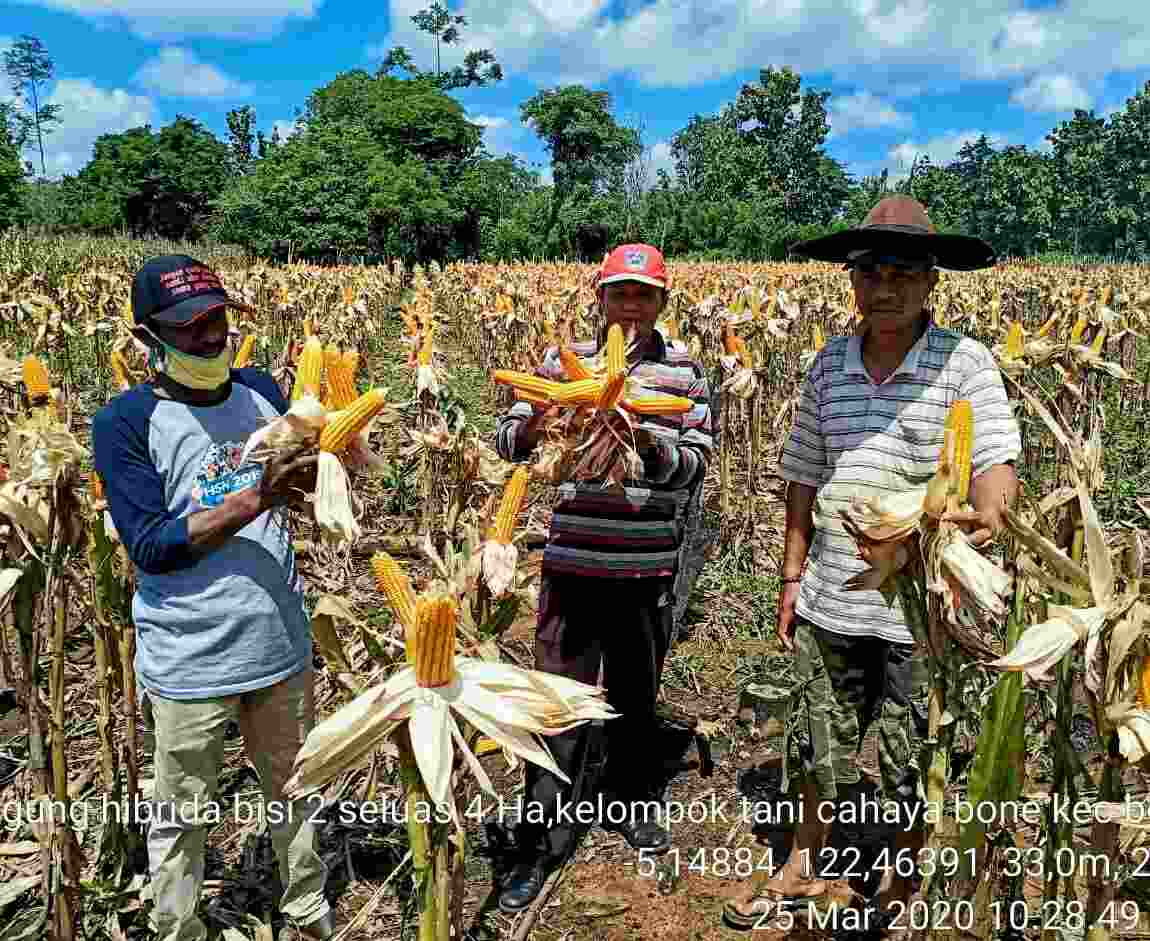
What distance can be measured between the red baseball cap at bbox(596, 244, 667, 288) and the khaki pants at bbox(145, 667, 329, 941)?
1.55 m

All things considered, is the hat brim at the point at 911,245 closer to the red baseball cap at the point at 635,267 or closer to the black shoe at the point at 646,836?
the red baseball cap at the point at 635,267

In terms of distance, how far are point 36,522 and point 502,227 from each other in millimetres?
45511

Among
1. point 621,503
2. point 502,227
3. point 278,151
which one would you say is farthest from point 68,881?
point 502,227

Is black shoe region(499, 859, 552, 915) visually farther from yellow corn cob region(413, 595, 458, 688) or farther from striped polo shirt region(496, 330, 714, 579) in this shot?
yellow corn cob region(413, 595, 458, 688)

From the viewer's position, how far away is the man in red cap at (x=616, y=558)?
9.28 feet

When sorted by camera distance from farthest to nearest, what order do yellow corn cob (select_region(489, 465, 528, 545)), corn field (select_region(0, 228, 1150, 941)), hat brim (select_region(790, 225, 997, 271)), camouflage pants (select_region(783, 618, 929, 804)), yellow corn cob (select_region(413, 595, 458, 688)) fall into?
camouflage pants (select_region(783, 618, 929, 804)), hat brim (select_region(790, 225, 997, 271)), yellow corn cob (select_region(489, 465, 528, 545)), corn field (select_region(0, 228, 1150, 941)), yellow corn cob (select_region(413, 595, 458, 688))

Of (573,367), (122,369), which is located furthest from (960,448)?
(122,369)

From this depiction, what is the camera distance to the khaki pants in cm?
224

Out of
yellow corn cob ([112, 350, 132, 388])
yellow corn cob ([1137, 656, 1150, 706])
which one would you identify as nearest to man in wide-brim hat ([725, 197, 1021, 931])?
yellow corn cob ([1137, 656, 1150, 706])

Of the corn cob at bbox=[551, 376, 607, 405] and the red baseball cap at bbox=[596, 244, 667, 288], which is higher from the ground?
the red baseball cap at bbox=[596, 244, 667, 288]

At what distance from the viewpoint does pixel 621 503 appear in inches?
116

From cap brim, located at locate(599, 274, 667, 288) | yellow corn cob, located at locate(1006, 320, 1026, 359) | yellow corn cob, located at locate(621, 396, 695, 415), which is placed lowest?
yellow corn cob, located at locate(621, 396, 695, 415)

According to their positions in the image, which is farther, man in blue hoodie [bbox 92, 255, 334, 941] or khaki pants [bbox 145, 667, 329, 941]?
khaki pants [bbox 145, 667, 329, 941]

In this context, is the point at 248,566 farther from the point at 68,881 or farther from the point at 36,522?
the point at 68,881
